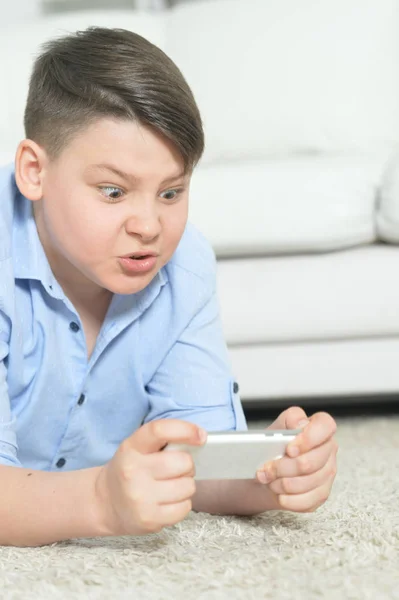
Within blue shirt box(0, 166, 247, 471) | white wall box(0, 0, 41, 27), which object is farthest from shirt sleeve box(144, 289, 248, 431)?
white wall box(0, 0, 41, 27)

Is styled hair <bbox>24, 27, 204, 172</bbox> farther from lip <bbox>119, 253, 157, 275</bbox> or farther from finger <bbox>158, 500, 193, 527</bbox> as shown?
finger <bbox>158, 500, 193, 527</bbox>

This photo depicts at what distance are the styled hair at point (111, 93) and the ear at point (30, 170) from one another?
0.04ft

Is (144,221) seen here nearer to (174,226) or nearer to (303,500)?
(174,226)

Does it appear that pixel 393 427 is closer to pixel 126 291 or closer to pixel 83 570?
pixel 126 291

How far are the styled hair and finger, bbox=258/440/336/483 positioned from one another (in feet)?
1.04

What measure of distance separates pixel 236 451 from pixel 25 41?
1.66 meters

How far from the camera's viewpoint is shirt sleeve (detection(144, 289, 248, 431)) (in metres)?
1.00

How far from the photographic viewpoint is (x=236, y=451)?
75cm

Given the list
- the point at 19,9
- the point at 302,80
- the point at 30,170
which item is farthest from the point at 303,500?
the point at 19,9

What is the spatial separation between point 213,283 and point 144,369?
139mm

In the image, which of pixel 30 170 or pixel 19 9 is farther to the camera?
pixel 19 9

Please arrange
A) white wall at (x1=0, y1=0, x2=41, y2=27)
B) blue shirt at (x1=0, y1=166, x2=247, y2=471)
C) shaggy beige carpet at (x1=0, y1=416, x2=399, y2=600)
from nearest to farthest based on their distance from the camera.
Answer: shaggy beige carpet at (x1=0, y1=416, x2=399, y2=600)
blue shirt at (x1=0, y1=166, x2=247, y2=471)
white wall at (x1=0, y1=0, x2=41, y2=27)

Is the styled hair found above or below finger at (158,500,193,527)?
above

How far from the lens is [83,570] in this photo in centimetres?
71
